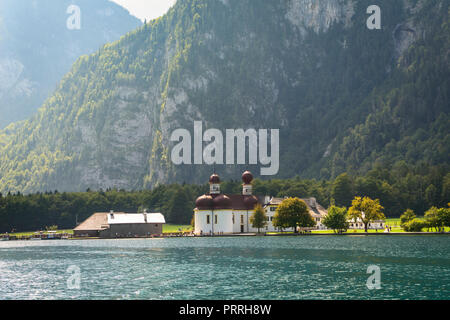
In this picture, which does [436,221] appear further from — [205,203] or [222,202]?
[205,203]

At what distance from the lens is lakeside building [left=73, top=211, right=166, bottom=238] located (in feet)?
627

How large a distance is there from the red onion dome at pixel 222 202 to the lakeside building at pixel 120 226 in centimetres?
1774

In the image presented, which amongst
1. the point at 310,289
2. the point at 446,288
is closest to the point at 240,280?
the point at 310,289

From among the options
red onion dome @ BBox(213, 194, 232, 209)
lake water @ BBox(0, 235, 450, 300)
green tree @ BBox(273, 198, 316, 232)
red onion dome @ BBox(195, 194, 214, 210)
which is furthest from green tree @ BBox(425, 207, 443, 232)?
red onion dome @ BBox(195, 194, 214, 210)

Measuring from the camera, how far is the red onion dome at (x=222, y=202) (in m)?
194

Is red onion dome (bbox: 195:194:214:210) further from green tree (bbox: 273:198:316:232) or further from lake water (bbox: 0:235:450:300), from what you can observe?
lake water (bbox: 0:235:450:300)

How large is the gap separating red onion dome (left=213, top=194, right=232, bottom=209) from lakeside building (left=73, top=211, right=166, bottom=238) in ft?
58.2

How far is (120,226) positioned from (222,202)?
1246 inches

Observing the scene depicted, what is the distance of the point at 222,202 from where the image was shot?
195 meters

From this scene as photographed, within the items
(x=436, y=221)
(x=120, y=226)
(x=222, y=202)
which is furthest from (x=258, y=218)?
(x=436, y=221)
